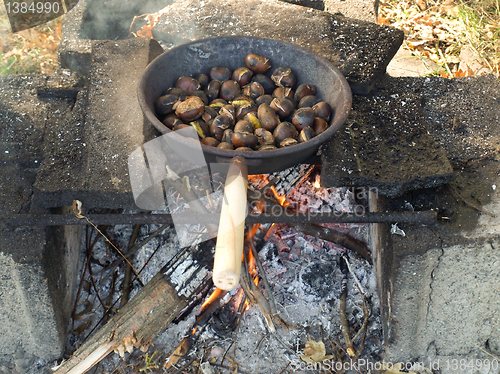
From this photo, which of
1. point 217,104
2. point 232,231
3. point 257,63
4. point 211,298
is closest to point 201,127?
point 217,104

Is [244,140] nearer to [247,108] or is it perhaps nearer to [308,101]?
[247,108]

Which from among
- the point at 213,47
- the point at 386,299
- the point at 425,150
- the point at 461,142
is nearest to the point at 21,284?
the point at 213,47

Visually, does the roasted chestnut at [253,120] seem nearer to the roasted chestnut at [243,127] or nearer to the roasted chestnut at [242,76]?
the roasted chestnut at [243,127]

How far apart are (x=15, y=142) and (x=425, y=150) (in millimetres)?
2134

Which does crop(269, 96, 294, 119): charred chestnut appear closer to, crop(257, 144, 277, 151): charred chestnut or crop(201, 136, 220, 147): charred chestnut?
crop(257, 144, 277, 151): charred chestnut

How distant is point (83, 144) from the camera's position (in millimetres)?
1962

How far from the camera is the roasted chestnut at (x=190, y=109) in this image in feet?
5.62

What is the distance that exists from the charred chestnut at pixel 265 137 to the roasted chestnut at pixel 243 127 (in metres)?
0.04

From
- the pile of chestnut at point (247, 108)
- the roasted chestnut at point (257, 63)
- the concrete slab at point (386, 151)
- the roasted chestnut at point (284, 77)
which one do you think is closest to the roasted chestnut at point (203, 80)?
the pile of chestnut at point (247, 108)

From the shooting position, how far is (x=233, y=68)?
2.12 metres

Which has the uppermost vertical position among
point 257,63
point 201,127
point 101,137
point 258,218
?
point 257,63

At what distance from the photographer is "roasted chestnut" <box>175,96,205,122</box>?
1712mm

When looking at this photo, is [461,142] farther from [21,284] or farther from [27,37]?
[27,37]

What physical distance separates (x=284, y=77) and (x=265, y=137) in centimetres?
46
